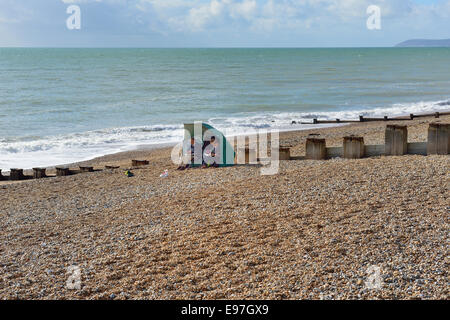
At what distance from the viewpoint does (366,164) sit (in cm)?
868

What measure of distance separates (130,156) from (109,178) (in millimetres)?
6008

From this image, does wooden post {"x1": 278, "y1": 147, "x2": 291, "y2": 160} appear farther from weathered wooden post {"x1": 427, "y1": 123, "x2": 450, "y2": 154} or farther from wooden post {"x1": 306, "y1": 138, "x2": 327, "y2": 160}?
weathered wooden post {"x1": 427, "y1": 123, "x2": 450, "y2": 154}

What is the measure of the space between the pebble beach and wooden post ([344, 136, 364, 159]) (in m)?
0.43

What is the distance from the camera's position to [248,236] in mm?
6172

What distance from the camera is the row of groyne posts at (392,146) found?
884cm

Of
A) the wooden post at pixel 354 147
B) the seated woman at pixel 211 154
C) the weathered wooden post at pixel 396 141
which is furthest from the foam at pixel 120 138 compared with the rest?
the weathered wooden post at pixel 396 141

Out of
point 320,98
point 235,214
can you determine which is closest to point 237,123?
point 320,98

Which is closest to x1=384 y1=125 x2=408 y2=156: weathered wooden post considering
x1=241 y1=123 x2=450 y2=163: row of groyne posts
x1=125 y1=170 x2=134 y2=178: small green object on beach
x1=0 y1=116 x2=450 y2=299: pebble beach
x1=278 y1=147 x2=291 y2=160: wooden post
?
x1=241 y1=123 x2=450 y2=163: row of groyne posts

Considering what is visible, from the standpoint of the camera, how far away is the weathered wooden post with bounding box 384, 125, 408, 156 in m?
9.16

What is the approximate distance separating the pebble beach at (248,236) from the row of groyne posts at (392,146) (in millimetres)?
339

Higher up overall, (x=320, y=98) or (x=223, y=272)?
(x=320, y=98)

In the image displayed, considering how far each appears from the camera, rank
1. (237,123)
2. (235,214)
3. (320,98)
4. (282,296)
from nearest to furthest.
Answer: (282,296) → (235,214) → (237,123) → (320,98)

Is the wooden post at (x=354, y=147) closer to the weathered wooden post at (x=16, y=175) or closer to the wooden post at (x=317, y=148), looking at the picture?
the wooden post at (x=317, y=148)
